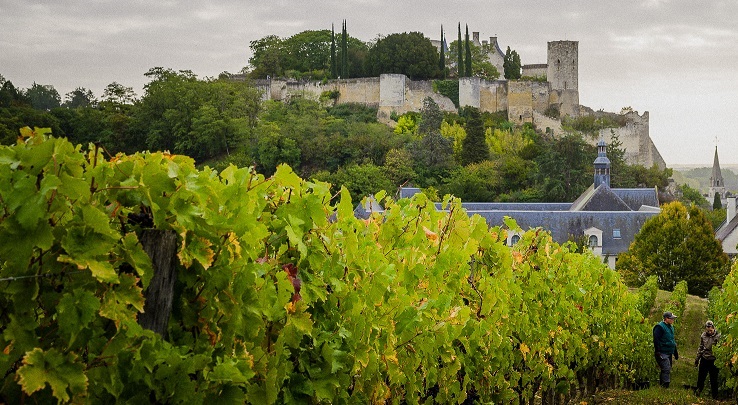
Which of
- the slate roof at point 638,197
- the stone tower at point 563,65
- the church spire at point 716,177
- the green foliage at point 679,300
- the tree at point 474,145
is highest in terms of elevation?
the stone tower at point 563,65

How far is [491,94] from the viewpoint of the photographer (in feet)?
228

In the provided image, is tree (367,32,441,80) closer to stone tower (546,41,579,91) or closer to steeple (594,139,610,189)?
stone tower (546,41,579,91)

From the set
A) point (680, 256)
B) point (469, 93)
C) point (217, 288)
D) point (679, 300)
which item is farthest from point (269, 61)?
point (217, 288)

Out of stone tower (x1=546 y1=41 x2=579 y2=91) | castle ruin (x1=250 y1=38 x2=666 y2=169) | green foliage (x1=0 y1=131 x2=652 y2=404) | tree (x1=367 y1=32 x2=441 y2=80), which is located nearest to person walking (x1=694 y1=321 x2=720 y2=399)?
green foliage (x1=0 y1=131 x2=652 y2=404)

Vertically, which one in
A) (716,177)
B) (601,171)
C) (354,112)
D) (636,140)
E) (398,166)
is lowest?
(716,177)

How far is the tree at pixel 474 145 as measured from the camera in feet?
203

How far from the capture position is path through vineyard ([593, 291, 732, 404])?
9.91 meters

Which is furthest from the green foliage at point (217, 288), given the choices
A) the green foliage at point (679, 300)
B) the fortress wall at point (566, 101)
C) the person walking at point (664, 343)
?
the fortress wall at point (566, 101)

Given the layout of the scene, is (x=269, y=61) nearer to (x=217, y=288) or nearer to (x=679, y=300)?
(x=679, y=300)

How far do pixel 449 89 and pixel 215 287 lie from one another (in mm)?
66438

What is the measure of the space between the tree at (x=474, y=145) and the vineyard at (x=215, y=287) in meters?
55.0

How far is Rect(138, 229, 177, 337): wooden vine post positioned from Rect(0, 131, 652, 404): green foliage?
5cm

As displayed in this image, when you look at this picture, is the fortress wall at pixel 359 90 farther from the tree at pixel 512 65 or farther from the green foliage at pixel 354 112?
the tree at pixel 512 65

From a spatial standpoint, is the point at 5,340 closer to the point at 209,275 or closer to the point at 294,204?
the point at 209,275
